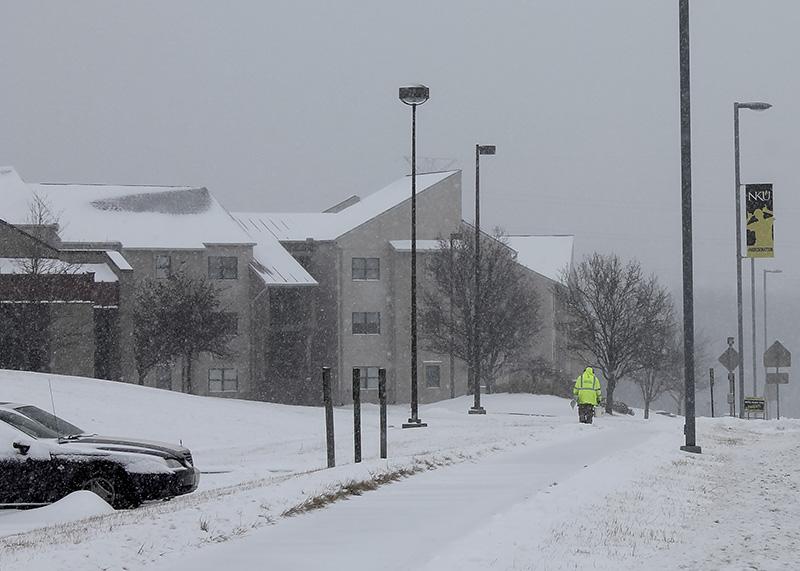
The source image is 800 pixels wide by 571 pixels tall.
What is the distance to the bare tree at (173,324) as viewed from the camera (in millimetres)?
62469

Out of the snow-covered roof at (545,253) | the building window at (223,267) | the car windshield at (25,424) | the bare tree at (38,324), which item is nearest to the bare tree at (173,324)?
the building window at (223,267)

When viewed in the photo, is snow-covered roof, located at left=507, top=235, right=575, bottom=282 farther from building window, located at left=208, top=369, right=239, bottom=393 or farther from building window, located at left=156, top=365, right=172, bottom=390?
building window, located at left=156, top=365, right=172, bottom=390

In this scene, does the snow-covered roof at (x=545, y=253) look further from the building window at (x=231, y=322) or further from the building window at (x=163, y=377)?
the building window at (x=163, y=377)

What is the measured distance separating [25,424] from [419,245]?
57.9 metres

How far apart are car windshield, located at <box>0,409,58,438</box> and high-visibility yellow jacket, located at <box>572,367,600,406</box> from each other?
1969 cm

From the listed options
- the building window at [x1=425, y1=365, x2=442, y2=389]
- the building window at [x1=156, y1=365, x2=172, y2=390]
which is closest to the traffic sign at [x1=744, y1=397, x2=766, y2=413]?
the building window at [x1=425, y1=365, x2=442, y2=389]

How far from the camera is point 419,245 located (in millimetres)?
74000

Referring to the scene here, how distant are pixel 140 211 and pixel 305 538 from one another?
62350 mm

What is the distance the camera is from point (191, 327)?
6272cm

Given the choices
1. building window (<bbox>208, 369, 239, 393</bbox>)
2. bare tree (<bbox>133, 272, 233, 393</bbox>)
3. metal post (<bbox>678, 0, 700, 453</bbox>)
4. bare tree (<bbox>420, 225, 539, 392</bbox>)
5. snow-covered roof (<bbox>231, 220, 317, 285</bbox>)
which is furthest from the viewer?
snow-covered roof (<bbox>231, 220, 317, 285</bbox>)

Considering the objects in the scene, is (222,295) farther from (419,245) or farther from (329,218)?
(329,218)

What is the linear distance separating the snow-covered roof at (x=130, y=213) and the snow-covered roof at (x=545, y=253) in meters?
21.2

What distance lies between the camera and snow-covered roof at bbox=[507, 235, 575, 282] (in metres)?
84.1

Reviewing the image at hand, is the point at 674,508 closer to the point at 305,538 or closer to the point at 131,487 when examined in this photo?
the point at 305,538
